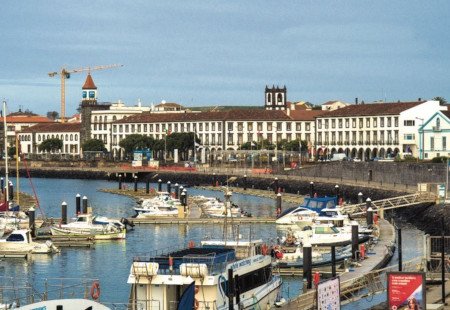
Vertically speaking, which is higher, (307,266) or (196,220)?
(307,266)

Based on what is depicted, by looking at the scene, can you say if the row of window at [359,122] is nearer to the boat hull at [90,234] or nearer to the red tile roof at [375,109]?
the red tile roof at [375,109]

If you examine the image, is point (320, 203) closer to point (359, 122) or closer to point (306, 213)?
point (306, 213)

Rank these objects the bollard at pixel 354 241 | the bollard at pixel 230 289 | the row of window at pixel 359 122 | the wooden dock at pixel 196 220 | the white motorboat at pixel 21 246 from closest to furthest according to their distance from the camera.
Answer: the bollard at pixel 230 289, the bollard at pixel 354 241, the white motorboat at pixel 21 246, the wooden dock at pixel 196 220, the row of window at pixel 359 122

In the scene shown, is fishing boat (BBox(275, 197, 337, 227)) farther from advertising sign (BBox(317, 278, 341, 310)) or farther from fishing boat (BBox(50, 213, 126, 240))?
advertising sign (BBox(317, 278, 341, 310))

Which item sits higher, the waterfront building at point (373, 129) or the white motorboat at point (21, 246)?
the waterfront building at point (373, 129)

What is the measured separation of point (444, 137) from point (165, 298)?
114 metres

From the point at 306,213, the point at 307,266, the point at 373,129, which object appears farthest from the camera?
the point at 373,129

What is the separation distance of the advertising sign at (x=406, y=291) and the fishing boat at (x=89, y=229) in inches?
1596

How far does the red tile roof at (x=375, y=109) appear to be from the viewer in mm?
171500

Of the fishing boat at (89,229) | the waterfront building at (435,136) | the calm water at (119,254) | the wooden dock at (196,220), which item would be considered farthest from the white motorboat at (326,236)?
the waterfront building at (435,136)

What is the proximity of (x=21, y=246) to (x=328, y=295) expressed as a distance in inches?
1336

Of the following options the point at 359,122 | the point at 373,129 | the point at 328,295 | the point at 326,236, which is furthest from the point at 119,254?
the point at 359,122

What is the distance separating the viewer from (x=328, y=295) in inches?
1453

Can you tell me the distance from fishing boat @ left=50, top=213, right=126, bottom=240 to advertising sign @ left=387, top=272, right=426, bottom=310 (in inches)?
1596
